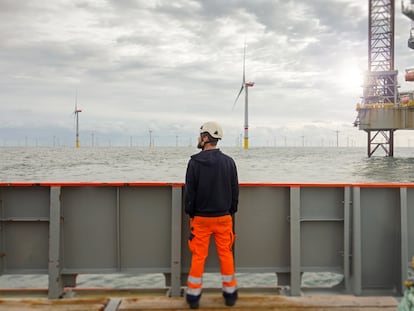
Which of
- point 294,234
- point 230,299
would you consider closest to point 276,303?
point 230,299

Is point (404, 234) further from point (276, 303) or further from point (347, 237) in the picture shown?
point (276, 303)

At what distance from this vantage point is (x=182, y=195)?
4.93 m

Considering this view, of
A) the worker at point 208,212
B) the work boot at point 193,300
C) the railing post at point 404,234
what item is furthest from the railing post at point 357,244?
the work boot at point 193,300

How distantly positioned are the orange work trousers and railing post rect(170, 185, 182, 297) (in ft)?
1.54

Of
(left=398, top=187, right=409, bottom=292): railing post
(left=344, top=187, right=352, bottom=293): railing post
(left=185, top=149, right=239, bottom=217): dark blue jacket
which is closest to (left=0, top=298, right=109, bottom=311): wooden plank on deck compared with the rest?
(left=185, top=149, right=239, bottom=217): dark blue jacket

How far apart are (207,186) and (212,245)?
47.1 inches

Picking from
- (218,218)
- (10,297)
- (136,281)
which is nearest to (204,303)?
(218,218)

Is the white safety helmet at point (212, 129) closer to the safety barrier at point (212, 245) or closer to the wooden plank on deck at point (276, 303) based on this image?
the safety barrier at point (212, 245)

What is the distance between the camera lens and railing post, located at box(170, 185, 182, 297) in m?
4.83

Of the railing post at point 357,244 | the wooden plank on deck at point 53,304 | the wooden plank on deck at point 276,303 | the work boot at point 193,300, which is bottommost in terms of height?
the wooden plank on deck at point 53,304

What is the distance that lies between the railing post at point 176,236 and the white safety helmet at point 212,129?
89cm

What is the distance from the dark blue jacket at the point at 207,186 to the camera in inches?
170

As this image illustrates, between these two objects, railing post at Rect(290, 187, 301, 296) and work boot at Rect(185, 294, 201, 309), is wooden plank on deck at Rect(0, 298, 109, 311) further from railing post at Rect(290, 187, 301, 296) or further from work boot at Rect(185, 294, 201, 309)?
railing post at Rect(290, 187, 301, 296)

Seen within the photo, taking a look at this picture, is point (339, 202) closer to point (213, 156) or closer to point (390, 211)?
point (390, 211)
